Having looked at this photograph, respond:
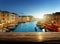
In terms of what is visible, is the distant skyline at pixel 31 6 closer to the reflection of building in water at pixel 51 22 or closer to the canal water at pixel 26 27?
the reflection of building in water at pixel 51 22

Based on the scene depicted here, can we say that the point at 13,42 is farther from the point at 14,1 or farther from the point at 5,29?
the point at 14,1

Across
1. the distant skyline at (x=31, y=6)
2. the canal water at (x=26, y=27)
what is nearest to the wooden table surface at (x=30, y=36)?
the canal water at (x=26, y=27)

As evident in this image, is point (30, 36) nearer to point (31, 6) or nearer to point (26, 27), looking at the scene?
point (26, 27)

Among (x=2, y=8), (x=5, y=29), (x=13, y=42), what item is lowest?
→ (x=13, y=42)

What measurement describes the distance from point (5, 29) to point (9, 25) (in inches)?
5.0

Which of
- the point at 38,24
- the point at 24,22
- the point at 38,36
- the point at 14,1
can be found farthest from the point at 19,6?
the point at 38,36

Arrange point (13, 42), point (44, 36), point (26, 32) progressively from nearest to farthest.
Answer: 1. point (13, 42)
2. point (44, 36)
3. point (26, 32)

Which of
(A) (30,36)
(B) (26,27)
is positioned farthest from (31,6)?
(A) (30,36)

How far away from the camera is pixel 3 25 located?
2.83 metres

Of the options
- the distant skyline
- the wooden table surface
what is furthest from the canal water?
the distant skyline

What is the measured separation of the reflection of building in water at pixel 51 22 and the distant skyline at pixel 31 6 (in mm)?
110

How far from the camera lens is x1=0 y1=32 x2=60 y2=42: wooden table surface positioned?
7.76 feet

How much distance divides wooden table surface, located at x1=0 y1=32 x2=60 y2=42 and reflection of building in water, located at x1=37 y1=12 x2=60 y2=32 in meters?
0.14

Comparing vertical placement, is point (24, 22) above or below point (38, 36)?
above
